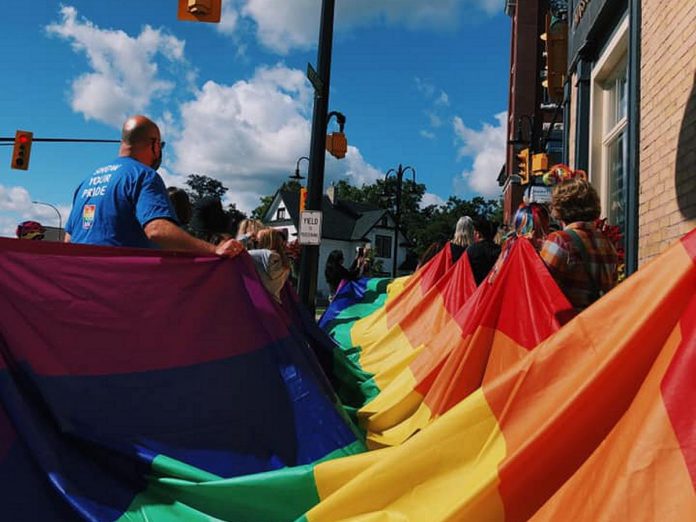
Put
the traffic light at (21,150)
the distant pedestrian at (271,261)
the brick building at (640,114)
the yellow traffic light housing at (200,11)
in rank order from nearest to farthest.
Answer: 1. the brick building at (640,114)
2. the distant pedestrian at (271,261)
3. the yellow traffic light housing at (200,11)
4. the traffic light at (21,150)

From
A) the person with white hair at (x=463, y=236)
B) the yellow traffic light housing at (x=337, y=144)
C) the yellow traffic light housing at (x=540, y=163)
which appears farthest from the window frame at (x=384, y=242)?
the person with white hair at (x=463, y=236)

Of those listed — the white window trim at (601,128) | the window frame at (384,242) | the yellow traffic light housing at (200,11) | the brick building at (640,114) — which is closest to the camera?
the brick building at (640,114)

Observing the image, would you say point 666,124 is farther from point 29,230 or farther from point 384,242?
point 384,242

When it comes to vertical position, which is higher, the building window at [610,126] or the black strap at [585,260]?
the building window at [610,126]

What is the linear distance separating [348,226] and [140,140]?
61.7m

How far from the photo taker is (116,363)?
2.74 meters

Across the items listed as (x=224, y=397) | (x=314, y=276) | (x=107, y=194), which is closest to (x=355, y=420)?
(x=224, y=397)

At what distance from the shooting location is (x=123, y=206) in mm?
3297

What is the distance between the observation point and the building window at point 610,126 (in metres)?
7.02

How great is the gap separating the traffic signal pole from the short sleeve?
6452 mm

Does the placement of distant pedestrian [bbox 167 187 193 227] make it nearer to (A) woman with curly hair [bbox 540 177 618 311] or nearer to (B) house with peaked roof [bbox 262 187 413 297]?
(A) woman with curly hair [bbox 540 177 618 311]

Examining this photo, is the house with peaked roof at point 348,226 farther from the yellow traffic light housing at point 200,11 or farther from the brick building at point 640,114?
the brick building at point 640,114

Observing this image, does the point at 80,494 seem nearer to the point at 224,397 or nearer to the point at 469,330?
the point at 224,397

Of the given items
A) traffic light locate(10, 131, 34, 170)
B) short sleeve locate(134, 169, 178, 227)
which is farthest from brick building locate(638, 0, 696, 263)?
traffic light locate(10, 131, 34, 170)
